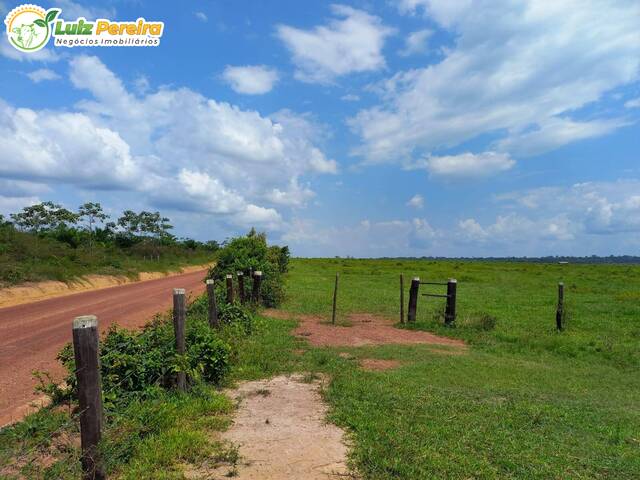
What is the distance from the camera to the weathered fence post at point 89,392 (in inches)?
146

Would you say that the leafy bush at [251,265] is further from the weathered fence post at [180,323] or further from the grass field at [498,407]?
the weathered fence post at [180,323]

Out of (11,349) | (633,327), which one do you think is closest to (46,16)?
(11,349)

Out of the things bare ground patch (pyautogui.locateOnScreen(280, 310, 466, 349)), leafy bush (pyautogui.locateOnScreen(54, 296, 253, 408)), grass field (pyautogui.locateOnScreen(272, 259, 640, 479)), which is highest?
leafy bush (pyautogui.locateOnScreen(54, 296, 253, 408))

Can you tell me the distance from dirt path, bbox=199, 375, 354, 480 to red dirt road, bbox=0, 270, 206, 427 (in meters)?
2.91

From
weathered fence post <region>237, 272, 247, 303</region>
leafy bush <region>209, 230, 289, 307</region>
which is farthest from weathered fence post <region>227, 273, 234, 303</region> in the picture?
leafy bush <region>209, 230, 289, 307</region>

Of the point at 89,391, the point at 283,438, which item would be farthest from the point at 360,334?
the point at 89,391

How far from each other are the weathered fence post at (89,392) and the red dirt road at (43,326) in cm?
240

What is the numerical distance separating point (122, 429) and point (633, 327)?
53.0 ft

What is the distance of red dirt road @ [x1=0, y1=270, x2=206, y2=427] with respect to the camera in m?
6.56

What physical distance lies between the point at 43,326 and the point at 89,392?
8.93 meters

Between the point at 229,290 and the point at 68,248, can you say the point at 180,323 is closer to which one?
the point at 229,290

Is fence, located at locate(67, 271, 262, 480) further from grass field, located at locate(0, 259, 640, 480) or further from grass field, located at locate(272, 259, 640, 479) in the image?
grass field, located at locate(272, 259, 640, 479)

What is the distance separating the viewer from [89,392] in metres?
3.80

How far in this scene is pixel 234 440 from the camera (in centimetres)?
494
